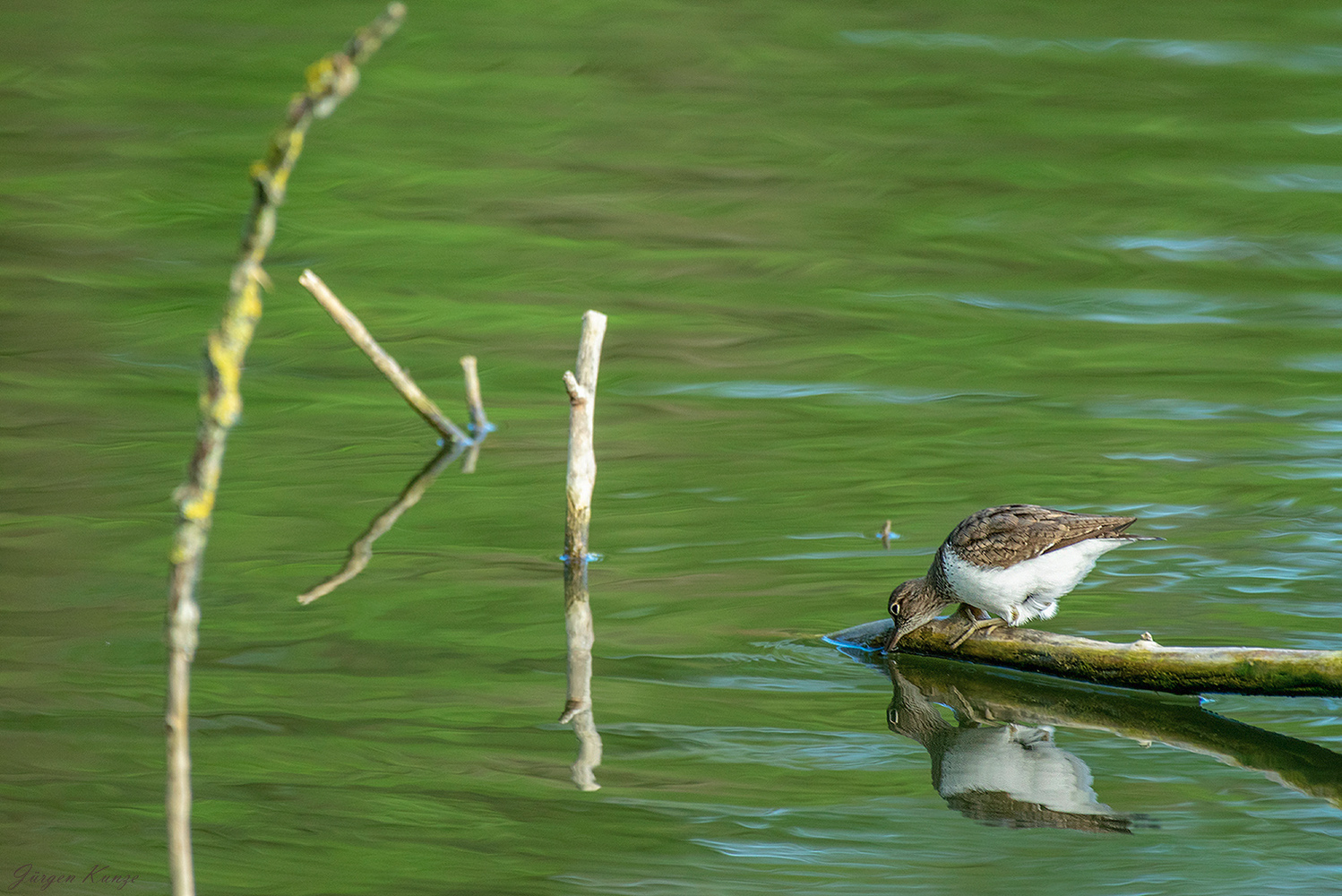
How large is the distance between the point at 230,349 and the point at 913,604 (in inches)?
161

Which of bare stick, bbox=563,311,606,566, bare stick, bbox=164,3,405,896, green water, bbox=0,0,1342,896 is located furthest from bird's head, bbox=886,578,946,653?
bare stick, bbox=164,3,405,896

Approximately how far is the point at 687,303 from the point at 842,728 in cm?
582

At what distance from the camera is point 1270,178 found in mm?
13617

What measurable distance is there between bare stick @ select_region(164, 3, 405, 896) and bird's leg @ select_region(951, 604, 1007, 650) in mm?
3876

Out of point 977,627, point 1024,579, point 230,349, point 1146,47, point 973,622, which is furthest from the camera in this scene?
point 1146,47

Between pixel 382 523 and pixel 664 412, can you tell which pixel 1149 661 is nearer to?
pixel 382 523

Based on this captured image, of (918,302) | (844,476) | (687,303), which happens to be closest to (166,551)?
(844,476)

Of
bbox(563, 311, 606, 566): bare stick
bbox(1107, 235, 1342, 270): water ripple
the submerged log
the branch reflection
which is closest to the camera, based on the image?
the submerged log

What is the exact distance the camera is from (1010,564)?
5914mm

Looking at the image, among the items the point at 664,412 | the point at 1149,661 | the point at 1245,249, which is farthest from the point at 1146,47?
the point at 1149,661

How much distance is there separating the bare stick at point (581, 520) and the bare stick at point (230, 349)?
11.3ft

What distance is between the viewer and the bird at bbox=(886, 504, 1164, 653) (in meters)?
5.92

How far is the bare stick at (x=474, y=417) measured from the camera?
8938 mm

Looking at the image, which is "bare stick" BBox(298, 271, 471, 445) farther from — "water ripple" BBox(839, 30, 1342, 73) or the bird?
"water ripple" BBox(839, 30, 1342, 73)
